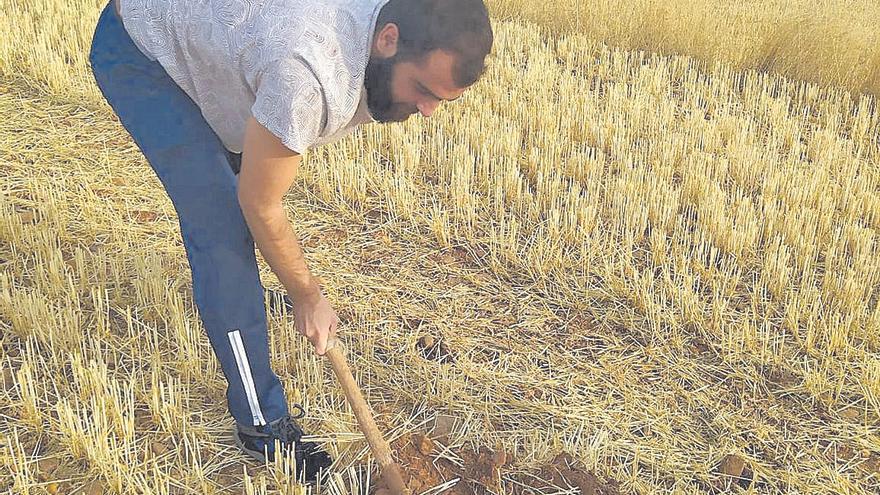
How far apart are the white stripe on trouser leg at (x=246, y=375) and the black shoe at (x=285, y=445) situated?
6cm

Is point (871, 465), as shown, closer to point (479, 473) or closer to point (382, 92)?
point (479, 473)

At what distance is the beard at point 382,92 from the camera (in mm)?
1992

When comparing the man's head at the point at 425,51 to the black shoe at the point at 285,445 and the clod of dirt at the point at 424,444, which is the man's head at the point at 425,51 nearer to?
the black shoe at the point at 285,445

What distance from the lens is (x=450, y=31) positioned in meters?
1.84

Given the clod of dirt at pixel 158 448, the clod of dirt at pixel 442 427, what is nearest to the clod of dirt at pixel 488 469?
the clod of dirt at pixel 442 427

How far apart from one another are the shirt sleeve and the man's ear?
179mm

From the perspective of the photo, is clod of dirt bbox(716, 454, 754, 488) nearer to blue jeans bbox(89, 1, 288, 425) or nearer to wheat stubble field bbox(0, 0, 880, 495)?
wheat stubble field bbox(0, 0, 880, 495)

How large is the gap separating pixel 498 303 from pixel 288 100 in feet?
6.94

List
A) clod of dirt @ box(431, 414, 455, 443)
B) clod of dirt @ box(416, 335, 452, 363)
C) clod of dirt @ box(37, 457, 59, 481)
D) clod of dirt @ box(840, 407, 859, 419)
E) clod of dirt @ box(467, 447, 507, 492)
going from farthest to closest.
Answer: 1. clod of dirt @ box(416, 335, 452, 363)
2. clod of dirt @ box(840, 407, 859, 419)
3. clod of dirt @ box(431, 414, 455, 443)
4. clod of dirt @ box(467, 447, 507, 492)
5. clod of dirt @ box(37, 457, 59, 481)

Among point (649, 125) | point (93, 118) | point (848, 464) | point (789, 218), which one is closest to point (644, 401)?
point (848, 464)

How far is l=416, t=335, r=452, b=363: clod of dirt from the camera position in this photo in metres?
3.41

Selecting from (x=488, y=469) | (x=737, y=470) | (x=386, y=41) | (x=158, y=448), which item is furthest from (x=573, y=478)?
(x=386, y=41)

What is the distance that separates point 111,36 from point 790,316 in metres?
3.05

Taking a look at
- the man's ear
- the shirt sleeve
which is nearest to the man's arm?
the shirt sleeve
